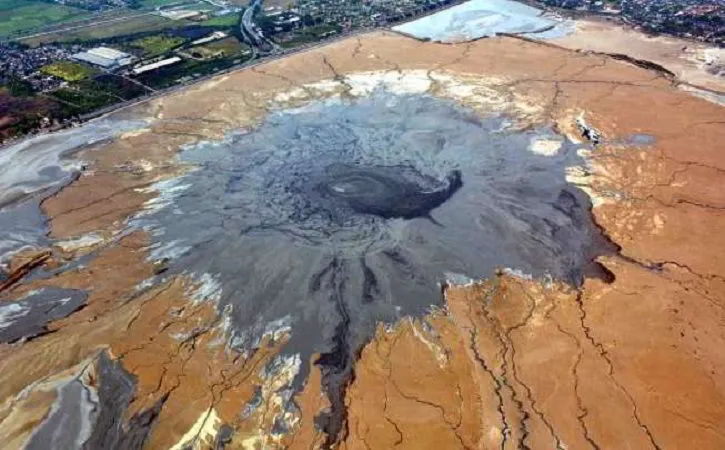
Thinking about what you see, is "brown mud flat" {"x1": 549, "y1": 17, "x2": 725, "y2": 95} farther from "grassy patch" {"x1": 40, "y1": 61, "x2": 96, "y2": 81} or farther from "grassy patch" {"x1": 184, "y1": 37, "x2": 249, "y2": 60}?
"grassy patch" {"x1": 40, "y1": 61, "x2": 96, "y2": 81}

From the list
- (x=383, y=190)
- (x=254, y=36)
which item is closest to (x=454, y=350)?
(x=383, y=190)

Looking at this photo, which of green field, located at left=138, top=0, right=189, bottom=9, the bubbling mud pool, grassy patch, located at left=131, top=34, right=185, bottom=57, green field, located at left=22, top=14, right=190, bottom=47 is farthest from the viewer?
green field, located at left=138, top=0, right=189, bottom=9

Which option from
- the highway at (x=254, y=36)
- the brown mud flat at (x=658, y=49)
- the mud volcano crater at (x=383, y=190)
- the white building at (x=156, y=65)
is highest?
the highway at (x=254, y=36)

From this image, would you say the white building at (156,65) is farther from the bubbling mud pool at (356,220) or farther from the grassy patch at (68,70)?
the bubbling mud pool at (356,220)

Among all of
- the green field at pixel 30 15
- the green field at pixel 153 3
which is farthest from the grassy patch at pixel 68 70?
the green field at pixel 153 3

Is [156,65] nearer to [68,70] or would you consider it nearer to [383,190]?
[68,70]

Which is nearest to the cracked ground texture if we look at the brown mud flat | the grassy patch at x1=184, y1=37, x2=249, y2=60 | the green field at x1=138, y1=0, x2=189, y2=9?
the brown mud flat

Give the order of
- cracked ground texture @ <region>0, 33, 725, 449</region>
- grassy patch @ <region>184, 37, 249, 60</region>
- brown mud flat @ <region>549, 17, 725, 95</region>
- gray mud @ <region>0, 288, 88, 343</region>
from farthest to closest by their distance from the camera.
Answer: grassy patch @ <region>184, 37, 249, 60</region> → brown mud flat @ <region>549, 17, 725, 95</region> → gray mud @ <region>0, 288, 88, 343</region> → cracked ground texture @ <region>0, 33, 725, 449</region>
